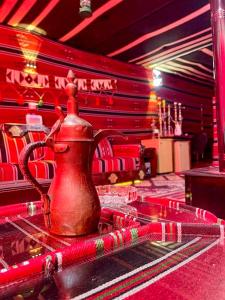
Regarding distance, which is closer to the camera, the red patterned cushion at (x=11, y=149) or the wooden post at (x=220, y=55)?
the wooden post at (x=220, y=55)

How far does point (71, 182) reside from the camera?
2.49 feet

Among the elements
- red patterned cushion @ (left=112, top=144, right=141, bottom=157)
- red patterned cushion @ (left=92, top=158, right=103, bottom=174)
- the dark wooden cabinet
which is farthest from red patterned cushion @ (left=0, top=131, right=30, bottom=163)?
the dark wooden cabinet

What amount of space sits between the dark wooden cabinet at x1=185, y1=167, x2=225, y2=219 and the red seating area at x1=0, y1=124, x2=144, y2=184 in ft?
5.97

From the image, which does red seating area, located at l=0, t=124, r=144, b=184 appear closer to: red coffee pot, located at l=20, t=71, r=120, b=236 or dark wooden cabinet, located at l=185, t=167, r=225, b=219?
dark wooden cabinet, located at l=185, t=167, r=225, b=219

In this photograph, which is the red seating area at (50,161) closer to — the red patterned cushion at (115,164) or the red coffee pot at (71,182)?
the red patterned cushion at (115,164)

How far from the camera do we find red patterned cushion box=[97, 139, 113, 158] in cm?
479

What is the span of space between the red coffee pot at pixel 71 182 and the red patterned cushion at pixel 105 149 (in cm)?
391

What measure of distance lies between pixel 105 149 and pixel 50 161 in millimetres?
1482

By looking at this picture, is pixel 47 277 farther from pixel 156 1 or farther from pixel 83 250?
pixel 156 1

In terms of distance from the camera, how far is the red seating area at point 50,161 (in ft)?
10.8

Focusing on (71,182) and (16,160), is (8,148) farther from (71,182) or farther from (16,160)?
(71,182)

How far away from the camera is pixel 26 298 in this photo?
0.50 meters

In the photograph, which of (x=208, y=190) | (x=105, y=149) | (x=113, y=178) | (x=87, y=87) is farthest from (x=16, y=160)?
(x=208, y=190)

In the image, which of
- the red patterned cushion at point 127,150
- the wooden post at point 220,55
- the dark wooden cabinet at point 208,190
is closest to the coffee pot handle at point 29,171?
the dark wooden cabinet at point 208,190
